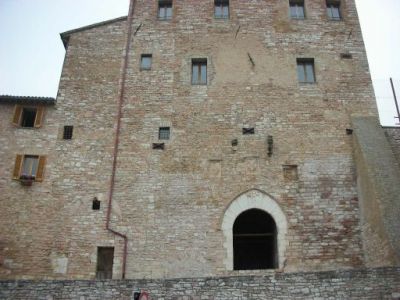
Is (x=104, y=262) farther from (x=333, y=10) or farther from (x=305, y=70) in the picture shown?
(x=333, y=10)

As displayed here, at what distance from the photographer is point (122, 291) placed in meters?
10.2

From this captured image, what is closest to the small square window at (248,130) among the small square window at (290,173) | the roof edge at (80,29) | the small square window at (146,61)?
the small square window at (290,173)

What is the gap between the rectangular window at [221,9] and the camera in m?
17.6

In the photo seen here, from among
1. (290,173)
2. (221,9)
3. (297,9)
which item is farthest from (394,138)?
(221,9)

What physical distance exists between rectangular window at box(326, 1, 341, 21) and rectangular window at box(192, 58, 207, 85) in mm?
5663

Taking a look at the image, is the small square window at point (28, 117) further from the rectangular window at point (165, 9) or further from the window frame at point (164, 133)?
the rectangular window at point (165, 9)

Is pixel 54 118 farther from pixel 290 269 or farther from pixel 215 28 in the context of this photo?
pixel 290 269

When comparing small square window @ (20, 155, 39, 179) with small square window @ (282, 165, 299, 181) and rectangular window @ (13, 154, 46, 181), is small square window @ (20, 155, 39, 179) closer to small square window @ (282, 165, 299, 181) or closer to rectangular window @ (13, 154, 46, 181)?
rectangular window @ (13, 154, 46, 181)

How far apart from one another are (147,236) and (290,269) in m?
4.55

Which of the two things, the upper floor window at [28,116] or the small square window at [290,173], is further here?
the upper floor window at [28,116]

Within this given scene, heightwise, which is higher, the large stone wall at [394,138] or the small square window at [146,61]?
the small square window at [146,61]

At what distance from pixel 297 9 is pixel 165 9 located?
546 centimetres

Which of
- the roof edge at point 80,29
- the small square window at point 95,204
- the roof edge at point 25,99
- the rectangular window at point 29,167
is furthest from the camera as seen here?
the roof edge at point 80,29

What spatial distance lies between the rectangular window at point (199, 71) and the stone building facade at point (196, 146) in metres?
0.04
